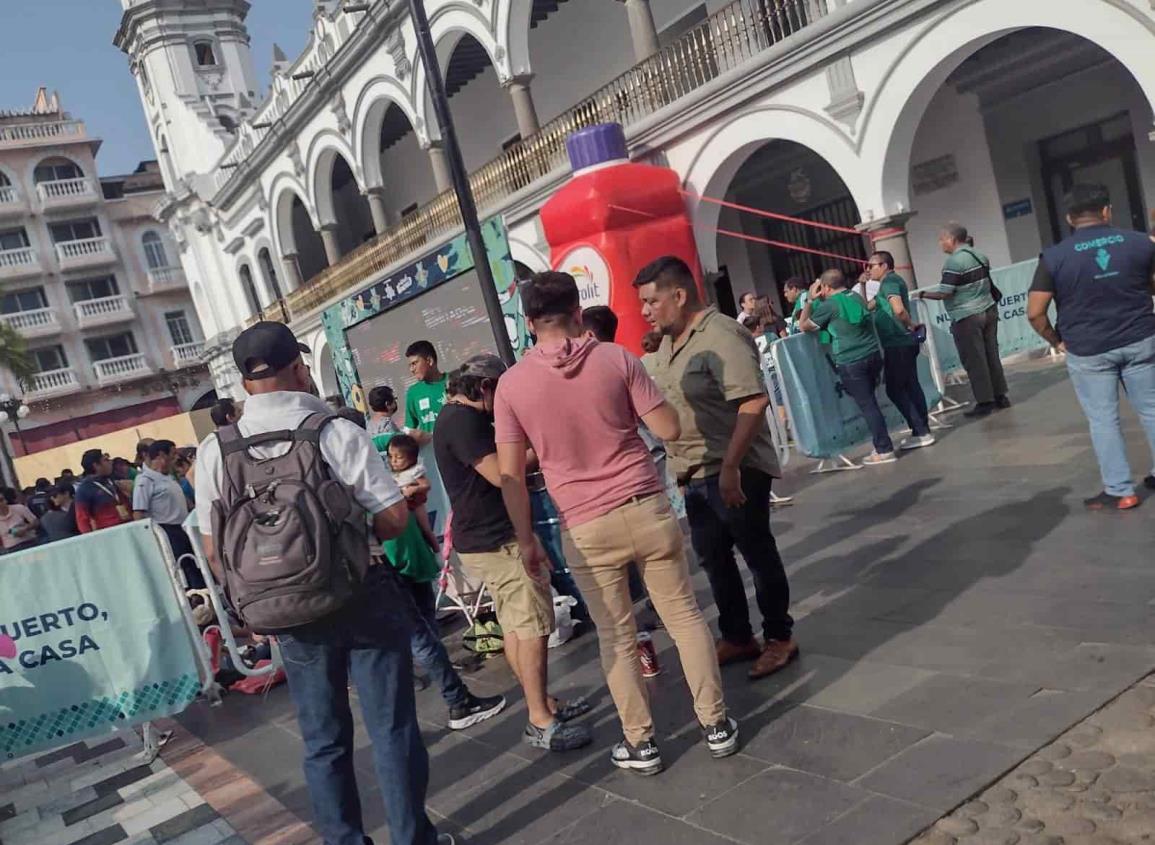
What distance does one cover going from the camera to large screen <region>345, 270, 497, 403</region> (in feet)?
38.4

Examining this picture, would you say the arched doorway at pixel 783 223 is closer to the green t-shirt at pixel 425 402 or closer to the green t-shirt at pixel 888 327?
the green t-shirt at pixel 888 327

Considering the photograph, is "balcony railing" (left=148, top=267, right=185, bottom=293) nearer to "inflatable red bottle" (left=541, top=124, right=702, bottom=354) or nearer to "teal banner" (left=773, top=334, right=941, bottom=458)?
"inflatable red bottle" (left=541, top=124, right=702, bottom=354)

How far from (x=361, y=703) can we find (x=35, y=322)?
120 ft

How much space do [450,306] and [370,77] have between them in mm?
7604

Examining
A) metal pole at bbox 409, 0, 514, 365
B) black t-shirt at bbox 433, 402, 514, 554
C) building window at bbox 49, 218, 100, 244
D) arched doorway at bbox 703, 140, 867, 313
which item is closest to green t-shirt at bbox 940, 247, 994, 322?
metal pole at bbox 409, 0, 514, 365

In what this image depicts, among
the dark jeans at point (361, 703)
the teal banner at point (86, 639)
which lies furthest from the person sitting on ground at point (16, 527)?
the dark jeans at point (361, 703)

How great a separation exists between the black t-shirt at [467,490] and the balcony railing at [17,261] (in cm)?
3594

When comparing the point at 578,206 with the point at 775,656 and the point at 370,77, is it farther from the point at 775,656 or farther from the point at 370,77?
the point at 370,77

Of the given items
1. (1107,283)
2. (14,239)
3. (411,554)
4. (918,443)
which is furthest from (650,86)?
(14,239)

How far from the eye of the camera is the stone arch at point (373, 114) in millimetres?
16891

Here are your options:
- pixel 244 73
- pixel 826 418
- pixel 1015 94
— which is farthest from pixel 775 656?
pixel 244 73

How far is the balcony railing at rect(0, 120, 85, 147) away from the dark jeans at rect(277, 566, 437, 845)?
38234mm

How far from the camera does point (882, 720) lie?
3.24m

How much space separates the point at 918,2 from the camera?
31.0 ft
